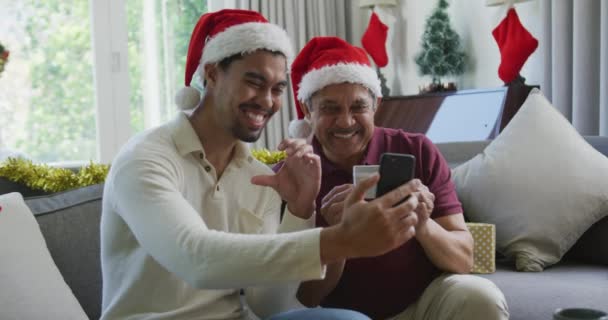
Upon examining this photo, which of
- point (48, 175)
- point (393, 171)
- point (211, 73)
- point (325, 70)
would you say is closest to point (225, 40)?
point (211, 73)

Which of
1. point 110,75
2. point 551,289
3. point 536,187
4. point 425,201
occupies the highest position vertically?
point 110,75

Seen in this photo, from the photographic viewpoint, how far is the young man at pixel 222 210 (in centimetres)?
116

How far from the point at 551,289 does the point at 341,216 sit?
0.74 metres

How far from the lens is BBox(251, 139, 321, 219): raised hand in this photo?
1.64m

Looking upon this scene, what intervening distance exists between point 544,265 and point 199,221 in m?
1.35

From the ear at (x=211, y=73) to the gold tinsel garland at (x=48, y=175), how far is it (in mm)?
667

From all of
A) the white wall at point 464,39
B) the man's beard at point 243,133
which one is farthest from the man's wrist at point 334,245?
the white wall at point 464,39

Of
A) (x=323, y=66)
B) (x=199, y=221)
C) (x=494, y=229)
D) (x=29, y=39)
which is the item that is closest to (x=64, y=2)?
(x=29, y=39)

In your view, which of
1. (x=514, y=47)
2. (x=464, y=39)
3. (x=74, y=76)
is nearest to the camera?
(x=514, y=47)

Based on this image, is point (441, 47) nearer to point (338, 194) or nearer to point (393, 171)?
point (338, 194)

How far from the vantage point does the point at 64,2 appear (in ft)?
13.9

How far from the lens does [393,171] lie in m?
1.37

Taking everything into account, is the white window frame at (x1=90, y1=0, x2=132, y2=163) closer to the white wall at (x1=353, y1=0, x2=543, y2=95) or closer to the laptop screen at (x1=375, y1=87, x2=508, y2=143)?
the laptop screen at (x1=375, y1=87, x2=508, y2=143)

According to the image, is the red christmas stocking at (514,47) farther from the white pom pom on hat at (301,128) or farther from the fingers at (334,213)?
the fingers at (334,213)
